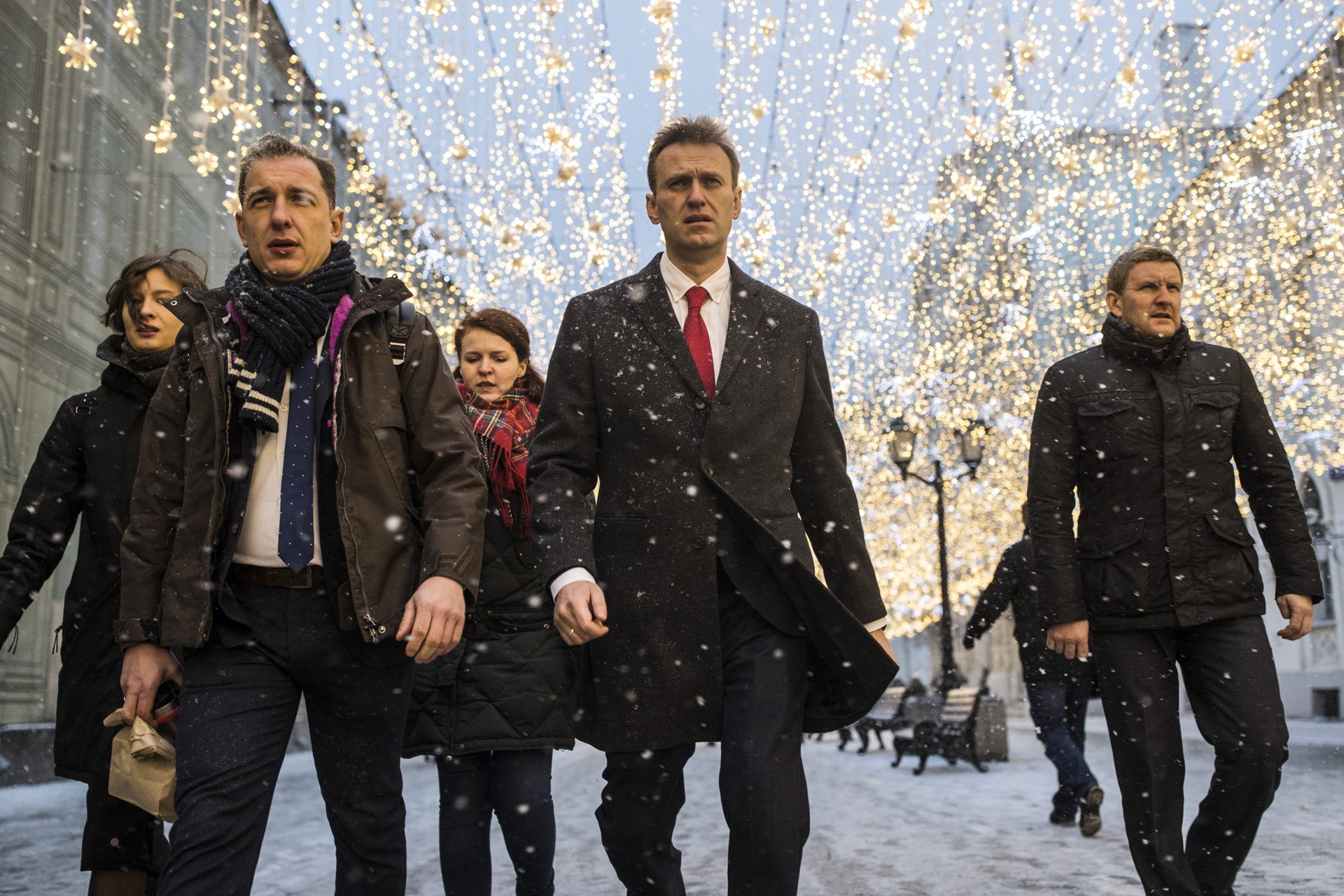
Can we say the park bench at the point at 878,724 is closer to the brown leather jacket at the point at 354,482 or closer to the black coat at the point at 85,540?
the black coat at the point at 85,540

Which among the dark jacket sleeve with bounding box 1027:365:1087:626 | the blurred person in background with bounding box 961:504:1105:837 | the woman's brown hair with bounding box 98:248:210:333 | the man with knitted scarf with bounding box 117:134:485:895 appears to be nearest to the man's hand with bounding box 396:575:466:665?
the man with knitted scarf with bounding box 117:134:485:895

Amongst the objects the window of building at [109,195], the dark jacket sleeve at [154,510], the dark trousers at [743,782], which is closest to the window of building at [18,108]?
the window of building at [109,195]

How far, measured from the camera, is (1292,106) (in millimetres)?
16609

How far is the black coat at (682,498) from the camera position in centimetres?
302

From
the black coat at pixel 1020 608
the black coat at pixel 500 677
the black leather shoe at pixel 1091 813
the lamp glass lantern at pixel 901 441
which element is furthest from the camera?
the lamp glass lantern at pixel 901 441

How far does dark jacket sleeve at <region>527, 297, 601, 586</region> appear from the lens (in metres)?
3.04

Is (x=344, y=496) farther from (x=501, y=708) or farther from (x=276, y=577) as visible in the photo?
(x=501, y=708)

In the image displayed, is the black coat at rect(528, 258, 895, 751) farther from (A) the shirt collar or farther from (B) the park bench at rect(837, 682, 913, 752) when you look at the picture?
(B) the park bench at rect(837, 682, 913, 752)

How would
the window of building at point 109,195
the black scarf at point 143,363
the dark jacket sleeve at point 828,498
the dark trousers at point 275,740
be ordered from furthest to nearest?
the window of building at point 109,195 < the black scarf at point 143,363 < the dark jacket sleeve at point 828,498 < the dark trousers at point 275,740

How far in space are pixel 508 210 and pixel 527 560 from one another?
37.4 feet

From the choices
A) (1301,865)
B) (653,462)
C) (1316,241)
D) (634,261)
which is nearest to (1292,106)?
(1316,241)

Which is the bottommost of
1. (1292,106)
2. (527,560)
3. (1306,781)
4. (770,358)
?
(1306,781)

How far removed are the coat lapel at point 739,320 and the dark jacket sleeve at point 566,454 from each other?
371 millimetres

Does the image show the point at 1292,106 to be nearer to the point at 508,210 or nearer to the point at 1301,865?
the point at 508,210
